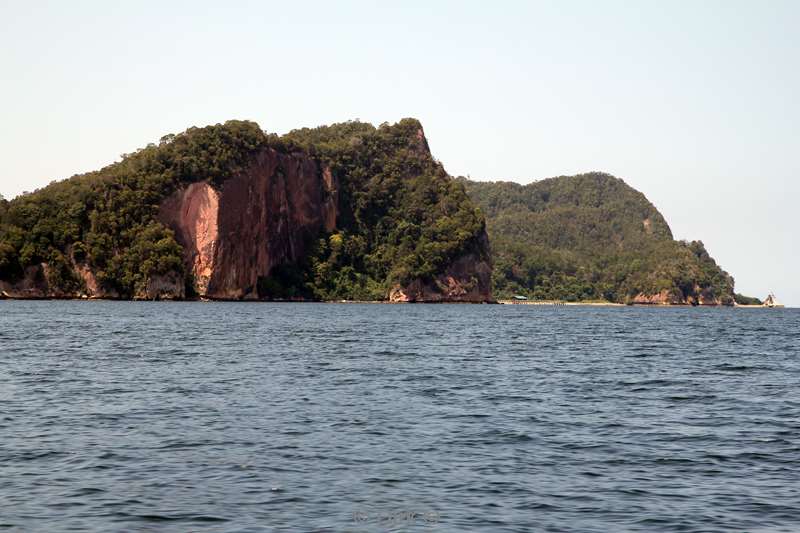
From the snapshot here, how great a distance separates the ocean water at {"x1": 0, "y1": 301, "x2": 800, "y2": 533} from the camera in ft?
52.5

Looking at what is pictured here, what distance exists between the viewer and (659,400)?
3256 cm

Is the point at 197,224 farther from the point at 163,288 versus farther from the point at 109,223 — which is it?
the point at 163,288

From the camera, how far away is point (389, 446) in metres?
22.3

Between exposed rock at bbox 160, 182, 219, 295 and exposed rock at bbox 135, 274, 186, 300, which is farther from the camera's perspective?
exposed rock at bbox 160, 182, 219, 295

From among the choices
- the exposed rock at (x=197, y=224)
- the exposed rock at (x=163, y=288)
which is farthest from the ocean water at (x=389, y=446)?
the exposed rock at (x=197, y=224)

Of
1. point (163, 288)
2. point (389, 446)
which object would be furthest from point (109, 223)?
point (389, 446)

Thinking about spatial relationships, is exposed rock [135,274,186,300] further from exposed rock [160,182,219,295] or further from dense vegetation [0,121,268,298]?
exposed rock [160,182,219,295]

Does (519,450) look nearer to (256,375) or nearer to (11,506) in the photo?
(11,506)

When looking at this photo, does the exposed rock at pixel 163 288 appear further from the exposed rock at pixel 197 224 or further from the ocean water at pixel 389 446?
the ocean water at pixel 389 446

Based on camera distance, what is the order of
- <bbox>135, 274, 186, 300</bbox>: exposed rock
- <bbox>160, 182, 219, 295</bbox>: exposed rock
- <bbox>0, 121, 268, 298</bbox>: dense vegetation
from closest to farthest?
1. <bbox>0, 121, 268, 298</bbox>: dense vegetation
2. <bbox>135, 274, 186, 300</bbox>: exposed rock
3. <bbox>160, 182, 219, 295</bbox>: exposed rock

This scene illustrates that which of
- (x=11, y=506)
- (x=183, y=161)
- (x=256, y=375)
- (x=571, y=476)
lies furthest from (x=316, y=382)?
(x=183, y=161)

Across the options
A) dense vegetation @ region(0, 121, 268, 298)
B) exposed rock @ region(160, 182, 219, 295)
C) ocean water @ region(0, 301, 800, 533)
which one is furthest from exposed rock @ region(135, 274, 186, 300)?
ocean water @ region(0, 301, 800, 533)

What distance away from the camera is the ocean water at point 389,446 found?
16.0m

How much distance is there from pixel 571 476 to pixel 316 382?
58.6 ft
